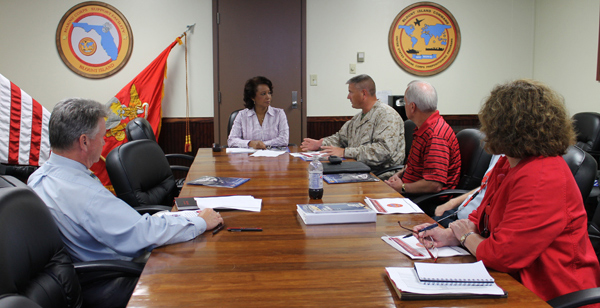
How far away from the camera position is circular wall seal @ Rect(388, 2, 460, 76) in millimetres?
5254

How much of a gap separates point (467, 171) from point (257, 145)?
185 centimetres

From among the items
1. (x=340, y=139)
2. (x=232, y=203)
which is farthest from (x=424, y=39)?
(x=232, y=203)

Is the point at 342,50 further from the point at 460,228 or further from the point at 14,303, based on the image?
the point at 14,303

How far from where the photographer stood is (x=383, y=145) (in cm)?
329

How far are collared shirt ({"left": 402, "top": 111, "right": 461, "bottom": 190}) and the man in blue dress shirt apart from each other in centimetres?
145

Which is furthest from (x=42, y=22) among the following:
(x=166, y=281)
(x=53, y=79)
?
(x=166, y=281)

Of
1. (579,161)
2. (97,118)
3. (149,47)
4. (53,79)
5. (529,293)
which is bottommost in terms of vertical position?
(529,293)

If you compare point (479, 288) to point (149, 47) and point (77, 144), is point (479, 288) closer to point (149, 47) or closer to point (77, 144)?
point (77, 144)

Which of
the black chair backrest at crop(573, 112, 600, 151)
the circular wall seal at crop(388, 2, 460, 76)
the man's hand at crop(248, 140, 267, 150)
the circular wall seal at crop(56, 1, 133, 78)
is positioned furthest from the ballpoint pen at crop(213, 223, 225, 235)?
the circular wall seal at crop(388, 2, 460, 76)

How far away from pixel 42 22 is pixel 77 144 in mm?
4156

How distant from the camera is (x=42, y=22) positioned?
489cm

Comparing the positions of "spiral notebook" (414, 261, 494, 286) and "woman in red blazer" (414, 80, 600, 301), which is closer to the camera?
"spiral notebook" (414, 261, 494, 286)

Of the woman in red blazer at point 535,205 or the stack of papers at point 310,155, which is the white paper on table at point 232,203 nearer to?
the woman in red blazer at point 535,205

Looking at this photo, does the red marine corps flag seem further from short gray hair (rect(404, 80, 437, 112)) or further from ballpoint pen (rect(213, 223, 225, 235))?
ballpoint pen (rect(213, 223, 225, 235))
